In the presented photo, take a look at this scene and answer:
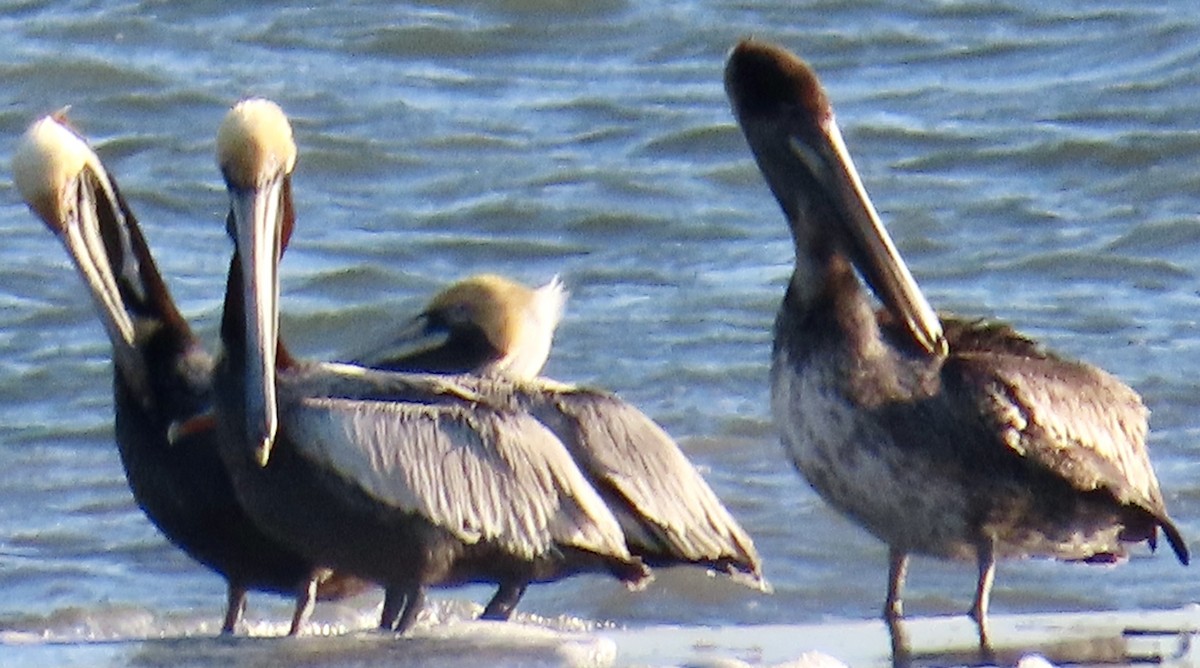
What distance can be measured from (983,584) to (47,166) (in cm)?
247

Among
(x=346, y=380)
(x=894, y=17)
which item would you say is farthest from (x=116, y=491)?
(x=894, y=17)

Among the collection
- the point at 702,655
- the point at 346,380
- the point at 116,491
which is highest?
the point at 346,380

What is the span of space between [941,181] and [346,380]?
24.6ft

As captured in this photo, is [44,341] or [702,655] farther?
[44,341]

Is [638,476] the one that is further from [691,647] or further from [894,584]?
[894,584]

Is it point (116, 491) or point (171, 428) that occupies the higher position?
point (171, 428)

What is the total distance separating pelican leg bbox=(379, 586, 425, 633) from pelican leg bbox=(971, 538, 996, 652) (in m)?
1.29

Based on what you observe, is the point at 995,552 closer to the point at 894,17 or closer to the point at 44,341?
the point at 44,341

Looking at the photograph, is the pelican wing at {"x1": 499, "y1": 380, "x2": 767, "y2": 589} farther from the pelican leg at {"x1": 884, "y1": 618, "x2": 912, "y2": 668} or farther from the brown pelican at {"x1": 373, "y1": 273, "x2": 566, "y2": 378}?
the brown pelican at {"x1": 373, "y1": 273, "x2": 566, "y2": 378}

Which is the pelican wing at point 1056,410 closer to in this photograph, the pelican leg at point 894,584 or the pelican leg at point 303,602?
the pelican leg at point 894,584

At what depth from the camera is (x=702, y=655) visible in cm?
626

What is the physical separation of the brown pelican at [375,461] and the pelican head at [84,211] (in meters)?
0.70

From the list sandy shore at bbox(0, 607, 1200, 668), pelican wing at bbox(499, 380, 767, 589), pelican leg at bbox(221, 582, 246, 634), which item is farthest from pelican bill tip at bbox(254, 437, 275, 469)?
pelican leg at bbox(221, 582, 246, 634)

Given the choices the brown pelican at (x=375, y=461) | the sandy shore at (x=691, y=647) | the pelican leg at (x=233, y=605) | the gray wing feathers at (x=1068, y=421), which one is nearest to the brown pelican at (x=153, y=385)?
the pelican leg at (x=233, y=605)
